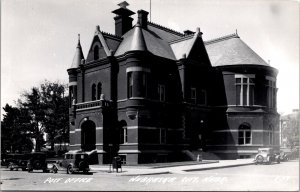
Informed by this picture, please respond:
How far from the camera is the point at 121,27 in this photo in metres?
40.0

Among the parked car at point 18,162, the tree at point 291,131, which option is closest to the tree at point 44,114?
the parked car at point 18,162

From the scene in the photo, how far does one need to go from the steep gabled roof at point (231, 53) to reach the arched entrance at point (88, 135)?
14.7 meters

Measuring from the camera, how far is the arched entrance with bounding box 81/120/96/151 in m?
36.4

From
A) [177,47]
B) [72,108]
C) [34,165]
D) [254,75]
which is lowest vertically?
[34,165]

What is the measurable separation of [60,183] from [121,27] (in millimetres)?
22957

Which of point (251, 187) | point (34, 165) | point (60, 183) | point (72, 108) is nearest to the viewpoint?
point (251, 187)

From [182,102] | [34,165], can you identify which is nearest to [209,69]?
[182,102]

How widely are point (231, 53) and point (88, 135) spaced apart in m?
17.4

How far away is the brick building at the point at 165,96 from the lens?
1357 inches

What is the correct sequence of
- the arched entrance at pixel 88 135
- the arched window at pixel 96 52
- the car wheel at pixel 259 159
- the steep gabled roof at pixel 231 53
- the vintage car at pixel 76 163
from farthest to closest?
the steep gabled roof at pixel 231 53 → the arched window at pixel 96 52 → the arched entrance at pixel 88 135 → the car wheel at pixel 259 159 → the vintage car at pixel 76 163

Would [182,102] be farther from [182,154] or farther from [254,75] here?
[254,75]

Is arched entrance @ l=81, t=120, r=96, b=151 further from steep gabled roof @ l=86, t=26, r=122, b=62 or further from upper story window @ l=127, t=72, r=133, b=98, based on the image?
steep gabled roof @ l=86, t=26, r=122, b=62

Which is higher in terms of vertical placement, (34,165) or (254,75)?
(254,75)

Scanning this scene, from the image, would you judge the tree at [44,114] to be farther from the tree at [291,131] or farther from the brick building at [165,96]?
the tree at [291,131]
